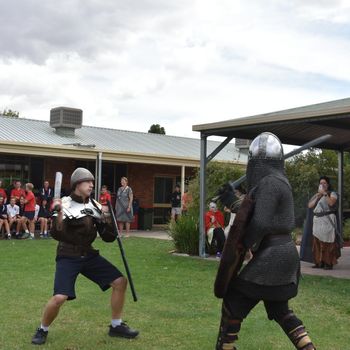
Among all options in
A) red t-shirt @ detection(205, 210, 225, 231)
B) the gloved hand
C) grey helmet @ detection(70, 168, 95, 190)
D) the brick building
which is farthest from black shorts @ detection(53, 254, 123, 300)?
the brick building

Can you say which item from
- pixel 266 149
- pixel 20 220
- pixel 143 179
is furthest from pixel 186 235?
pixel 143 179

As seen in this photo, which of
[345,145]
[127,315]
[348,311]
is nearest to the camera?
[127,315]

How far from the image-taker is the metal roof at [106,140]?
1997 centimetres

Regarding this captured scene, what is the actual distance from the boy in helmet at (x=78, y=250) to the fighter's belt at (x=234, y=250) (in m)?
1.79

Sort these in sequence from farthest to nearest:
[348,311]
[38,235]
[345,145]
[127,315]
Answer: [38,235], [345,145], [348,311], [127,315]

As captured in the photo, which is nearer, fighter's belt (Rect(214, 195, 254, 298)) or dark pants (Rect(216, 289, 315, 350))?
fighter's belt (Rect(214, 195, 254, 298))

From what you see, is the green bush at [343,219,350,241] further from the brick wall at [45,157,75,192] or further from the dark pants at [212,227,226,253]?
the brick wall at [45,157,75,192]

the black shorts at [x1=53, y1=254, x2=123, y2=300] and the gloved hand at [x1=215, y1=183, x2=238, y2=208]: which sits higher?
the gloved hand at [x1=215, y1=183, x2=238, y2=208]

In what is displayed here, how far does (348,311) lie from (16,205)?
11.7 m

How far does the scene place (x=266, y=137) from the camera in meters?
4.37

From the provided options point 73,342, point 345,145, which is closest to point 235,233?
point 73,342

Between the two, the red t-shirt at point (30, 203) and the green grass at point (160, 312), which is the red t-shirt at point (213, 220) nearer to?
the green grass at point (160, 312)

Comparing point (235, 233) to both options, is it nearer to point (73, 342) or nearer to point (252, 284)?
point (252, 284)

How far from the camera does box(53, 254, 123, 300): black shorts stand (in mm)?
5477
